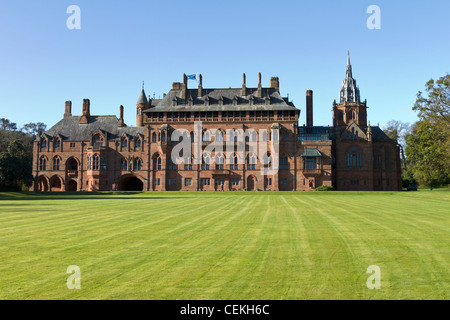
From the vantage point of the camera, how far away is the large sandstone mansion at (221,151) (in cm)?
7238

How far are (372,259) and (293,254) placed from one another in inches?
83.3

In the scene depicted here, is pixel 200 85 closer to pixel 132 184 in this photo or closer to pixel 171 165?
pixel 171 165

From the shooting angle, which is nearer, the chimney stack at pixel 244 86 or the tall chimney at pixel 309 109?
the chimney stack at pixel 244 86

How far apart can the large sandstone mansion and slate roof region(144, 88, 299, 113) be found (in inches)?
7.8

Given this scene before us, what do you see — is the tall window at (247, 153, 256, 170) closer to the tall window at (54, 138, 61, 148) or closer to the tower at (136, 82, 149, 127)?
the tower at (136, 82, 149, 127)

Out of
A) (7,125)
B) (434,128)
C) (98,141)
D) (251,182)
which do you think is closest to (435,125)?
(434,128)

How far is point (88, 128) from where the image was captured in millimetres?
81125

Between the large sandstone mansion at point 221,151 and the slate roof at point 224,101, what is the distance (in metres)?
0.20

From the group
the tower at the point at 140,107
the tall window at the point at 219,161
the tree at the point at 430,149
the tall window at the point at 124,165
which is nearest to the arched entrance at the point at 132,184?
the tall window at the point at 124,165

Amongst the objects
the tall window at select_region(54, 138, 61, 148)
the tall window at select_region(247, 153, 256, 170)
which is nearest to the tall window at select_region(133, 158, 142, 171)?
the tall window at select_region(54, 138, 61, 148)

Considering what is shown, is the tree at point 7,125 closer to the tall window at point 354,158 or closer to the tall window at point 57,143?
the tall window at point 57,143

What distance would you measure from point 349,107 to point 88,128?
5728 cm

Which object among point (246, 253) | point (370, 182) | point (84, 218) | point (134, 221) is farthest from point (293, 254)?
point (370, 182)

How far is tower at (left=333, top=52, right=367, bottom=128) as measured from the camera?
3386 inches
